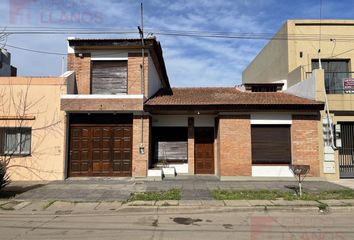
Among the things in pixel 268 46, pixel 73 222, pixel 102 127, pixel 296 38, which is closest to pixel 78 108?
pixel 102 127

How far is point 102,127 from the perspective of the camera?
16078 millimetres

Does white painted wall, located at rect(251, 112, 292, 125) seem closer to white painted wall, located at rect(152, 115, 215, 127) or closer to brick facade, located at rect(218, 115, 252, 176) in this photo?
brick facade, located at rect(218, 115, 252, 176)

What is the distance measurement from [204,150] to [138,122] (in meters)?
4.11

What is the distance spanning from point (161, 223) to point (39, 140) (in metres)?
9.63

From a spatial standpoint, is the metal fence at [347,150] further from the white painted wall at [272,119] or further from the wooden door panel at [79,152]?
the wooden door panel at [79,152]

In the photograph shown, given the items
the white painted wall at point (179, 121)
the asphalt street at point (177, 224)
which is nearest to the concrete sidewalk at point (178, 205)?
the asphalt street at point (177, 224)

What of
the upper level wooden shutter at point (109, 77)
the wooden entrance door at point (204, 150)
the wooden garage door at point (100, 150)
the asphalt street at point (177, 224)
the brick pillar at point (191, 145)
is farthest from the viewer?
the wooden entrance door at point (204, 150)

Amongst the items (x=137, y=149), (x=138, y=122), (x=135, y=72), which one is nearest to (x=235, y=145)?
(x=137, y=149)

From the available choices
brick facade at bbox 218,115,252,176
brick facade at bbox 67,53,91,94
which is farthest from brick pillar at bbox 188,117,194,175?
brick facade at bbox 67,53,91,94

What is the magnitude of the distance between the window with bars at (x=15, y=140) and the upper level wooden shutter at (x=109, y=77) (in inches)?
150

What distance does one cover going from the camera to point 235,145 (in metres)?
15.8

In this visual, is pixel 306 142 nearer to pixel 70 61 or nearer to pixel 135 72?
pixel 135 72

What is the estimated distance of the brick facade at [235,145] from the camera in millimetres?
15688

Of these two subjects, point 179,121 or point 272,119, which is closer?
point 272,119
